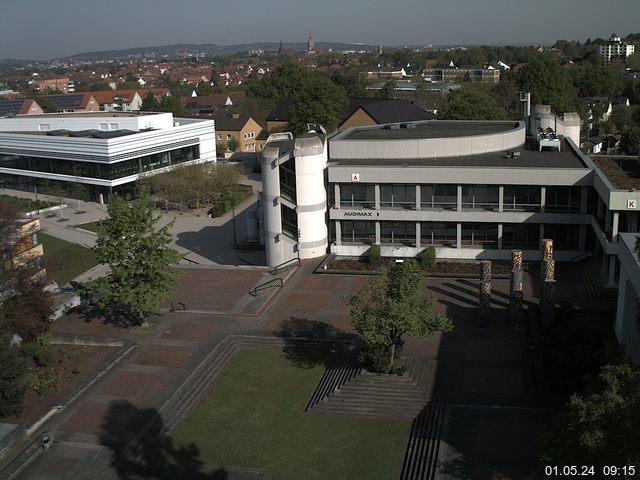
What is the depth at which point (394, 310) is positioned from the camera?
81.8ft

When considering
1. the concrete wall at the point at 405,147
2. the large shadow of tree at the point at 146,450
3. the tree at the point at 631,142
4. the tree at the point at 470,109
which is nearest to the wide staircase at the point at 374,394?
the large shadow of tree at the point at 146,450

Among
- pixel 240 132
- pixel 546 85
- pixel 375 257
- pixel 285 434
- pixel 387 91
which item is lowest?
pixel 285 434

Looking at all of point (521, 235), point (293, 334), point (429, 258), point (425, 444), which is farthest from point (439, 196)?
point (425, 444)

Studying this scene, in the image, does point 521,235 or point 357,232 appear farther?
point 357,232

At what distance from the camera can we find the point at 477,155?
44.8 m

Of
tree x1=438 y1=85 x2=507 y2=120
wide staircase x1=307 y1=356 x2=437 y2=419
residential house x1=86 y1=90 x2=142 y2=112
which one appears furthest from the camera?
residential house x1=86 y1=90 x2=142 y2=112

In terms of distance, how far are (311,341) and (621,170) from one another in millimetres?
22834

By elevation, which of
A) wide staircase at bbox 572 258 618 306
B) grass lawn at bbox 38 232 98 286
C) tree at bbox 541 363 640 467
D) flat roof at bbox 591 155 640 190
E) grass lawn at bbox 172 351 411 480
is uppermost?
flat roof at bbox 591 155 640 190

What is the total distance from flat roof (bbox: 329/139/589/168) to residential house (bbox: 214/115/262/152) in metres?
47.9

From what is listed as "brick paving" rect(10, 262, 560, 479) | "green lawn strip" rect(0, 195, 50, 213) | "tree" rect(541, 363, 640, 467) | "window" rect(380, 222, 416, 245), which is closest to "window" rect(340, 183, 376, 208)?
"window" rect(380, 222, 416, 245)

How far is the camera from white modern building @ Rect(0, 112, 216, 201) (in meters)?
64.6

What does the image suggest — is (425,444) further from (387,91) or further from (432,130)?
(387,91)

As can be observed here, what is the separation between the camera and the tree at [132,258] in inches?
1205

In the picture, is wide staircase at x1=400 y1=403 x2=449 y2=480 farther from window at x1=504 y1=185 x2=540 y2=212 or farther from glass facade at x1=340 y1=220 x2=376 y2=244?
glass facade at x1=340 y1=220 x2=376 y2=244
